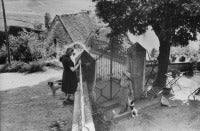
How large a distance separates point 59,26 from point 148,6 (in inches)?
628

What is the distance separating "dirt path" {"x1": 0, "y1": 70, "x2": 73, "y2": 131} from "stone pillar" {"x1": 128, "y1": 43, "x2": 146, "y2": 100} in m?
3.43

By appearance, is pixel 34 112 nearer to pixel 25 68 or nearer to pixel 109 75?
pixel 109 75

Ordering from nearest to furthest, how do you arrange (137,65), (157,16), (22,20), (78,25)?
(157,16), (137,65), (78,25), (22,20)

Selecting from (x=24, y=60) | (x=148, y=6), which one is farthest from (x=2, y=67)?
(x=148, y=6)

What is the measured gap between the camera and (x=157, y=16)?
40.5ft

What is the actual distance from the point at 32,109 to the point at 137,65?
5.17 meters

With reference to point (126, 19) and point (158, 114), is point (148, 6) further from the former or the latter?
point (158, 114)

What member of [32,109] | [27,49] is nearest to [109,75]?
[32,109]

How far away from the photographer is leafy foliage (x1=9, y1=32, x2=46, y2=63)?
63.8 feet

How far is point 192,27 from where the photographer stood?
480 inches

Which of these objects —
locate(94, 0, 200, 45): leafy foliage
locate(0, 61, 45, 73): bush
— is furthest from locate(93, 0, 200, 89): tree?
locate(0, 61, 45, 73): bush

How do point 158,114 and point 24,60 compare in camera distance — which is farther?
point 24,60

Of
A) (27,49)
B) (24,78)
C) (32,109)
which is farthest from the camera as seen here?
(27,49)

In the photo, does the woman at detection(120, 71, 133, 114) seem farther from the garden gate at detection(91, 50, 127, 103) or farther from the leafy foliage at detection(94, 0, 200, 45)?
the leafy foliage at detection(94, 0, 200, 45)
